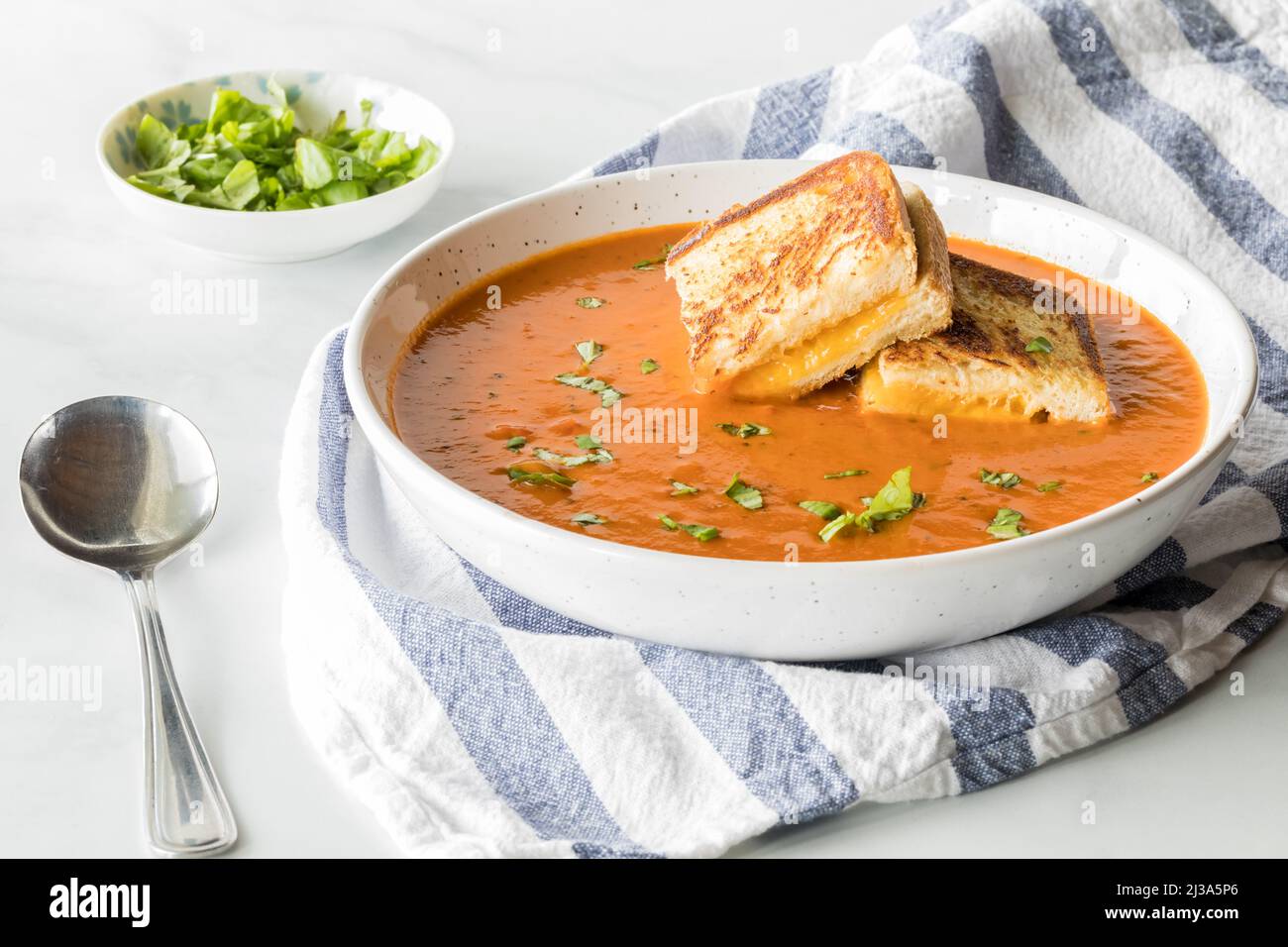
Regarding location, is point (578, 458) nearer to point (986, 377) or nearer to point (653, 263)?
point (986, 377)

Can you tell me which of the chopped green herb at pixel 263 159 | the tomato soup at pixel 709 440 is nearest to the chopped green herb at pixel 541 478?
the tomato soup at pixel 709 440

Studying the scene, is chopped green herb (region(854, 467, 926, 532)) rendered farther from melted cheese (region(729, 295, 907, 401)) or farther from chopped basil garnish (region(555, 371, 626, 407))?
chopped basil garnish (region(555, 371, 626, 407))

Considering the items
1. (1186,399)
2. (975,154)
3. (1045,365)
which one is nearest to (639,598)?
(1045,365)

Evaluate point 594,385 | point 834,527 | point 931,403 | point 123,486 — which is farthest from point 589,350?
point 123,486

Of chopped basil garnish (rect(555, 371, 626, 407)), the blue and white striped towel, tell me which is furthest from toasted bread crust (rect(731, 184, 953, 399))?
the blue and white striped towel

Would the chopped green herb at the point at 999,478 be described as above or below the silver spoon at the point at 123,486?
above

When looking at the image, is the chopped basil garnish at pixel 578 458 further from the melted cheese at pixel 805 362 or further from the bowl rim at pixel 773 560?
the melted cheese at pixel 805 362
